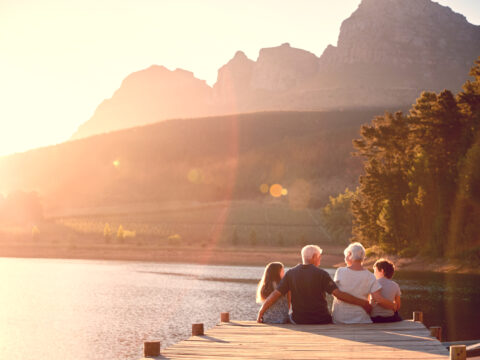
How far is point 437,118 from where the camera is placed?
5747 cm

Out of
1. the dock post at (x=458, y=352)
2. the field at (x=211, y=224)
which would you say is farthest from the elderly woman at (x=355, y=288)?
the field at (x=211, y=224)

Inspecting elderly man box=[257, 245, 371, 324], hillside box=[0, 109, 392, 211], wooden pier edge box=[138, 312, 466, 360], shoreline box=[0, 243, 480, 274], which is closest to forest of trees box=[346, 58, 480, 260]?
shoreline box=[0, 243, 480, 274]

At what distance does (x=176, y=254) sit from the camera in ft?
283

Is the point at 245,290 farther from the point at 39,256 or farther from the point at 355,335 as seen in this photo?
the point at 39,256

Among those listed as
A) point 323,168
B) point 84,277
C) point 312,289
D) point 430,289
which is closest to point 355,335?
point 312,289

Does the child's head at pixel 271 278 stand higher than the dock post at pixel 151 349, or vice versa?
the child's head at pixel 271 278

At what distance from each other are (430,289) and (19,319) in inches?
910

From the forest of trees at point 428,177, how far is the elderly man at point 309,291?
41534 mm

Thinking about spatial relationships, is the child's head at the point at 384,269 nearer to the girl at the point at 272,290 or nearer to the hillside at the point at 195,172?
the girl at the point at 272,290

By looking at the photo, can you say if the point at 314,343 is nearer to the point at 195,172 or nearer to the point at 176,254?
A: the point at 176,254

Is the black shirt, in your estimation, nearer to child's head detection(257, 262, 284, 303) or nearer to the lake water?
child's head detection(257, 262, 284, 303)

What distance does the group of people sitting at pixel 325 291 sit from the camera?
11.3 m

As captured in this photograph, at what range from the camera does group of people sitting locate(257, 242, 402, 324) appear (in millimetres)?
11266

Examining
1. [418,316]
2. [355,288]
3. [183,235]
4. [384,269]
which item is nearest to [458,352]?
[355,288]
